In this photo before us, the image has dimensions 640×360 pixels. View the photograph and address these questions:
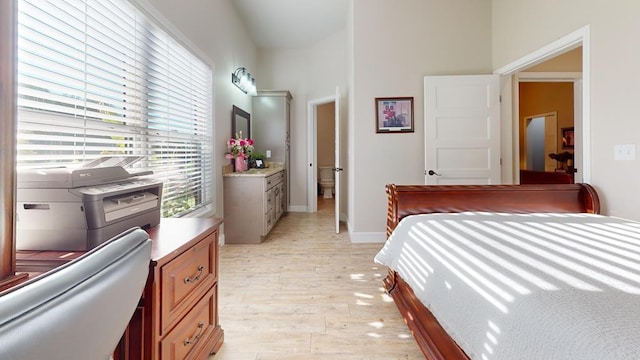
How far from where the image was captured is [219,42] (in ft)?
11.1

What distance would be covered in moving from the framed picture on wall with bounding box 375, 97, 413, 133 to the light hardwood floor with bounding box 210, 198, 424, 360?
145 cm

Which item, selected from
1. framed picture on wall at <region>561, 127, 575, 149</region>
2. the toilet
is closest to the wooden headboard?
framed picture on wall at <region>561, 127, 575, 149</region>

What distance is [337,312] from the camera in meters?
1.96

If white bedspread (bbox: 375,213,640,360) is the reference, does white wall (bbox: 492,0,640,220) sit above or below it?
above

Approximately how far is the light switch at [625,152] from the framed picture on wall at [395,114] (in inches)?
71.8

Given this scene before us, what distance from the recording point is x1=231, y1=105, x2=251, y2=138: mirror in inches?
154

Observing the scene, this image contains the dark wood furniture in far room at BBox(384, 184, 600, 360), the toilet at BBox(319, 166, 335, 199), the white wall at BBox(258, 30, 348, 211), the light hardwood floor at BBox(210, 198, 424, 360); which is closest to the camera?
the light hardwood floor at BBox(210, 198, 424, 360)

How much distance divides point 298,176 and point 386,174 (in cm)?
230

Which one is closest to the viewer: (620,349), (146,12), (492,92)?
(620,349)

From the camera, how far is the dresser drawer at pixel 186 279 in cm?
109

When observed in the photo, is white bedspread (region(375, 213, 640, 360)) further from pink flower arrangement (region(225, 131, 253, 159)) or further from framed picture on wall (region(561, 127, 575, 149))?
framed picture on wall (region(561, 127, 575, 149))

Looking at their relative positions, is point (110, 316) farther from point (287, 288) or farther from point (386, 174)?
point (386, 174)

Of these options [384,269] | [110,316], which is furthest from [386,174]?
[110,316]

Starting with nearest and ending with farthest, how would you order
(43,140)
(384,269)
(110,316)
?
(110,316) < (43,140) < (384,269)
